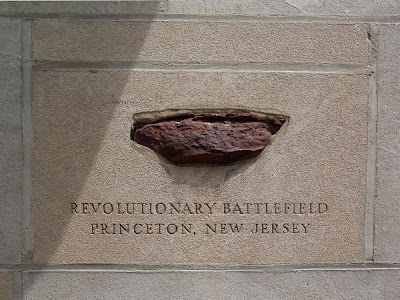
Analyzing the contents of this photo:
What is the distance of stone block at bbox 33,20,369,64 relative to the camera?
204 centimetres

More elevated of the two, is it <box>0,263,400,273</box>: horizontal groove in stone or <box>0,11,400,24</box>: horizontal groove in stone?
<box>0,11,400,24</box>: horizontal groove in stone

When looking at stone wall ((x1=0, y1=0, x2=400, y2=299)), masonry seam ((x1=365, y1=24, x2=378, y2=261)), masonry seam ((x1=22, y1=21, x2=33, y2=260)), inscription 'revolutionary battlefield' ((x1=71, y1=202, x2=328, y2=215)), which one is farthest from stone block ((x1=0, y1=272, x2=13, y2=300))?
masonry seam ((x1=365, y1=24, x2=378, y2=261))

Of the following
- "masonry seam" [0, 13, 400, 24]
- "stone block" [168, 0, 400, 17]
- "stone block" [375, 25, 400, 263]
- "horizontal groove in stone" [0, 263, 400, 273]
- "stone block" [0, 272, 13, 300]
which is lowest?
"stone block" [0, 272, 13, 300]

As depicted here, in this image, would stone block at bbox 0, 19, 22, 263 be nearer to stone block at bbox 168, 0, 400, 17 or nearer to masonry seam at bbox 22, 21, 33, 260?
masonry seam at bbox 22, 21, 33, 260

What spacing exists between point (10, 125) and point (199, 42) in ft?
3.74

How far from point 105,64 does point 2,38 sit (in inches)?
22.9

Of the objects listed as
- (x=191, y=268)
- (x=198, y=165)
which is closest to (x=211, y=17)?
Result: (x=198, y=165)

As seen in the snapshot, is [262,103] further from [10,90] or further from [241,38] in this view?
[10,90]

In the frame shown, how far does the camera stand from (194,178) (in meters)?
2.08

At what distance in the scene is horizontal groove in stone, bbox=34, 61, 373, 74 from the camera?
2.05m

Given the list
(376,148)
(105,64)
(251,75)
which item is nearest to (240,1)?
(251,75)

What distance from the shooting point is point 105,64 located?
205 cm

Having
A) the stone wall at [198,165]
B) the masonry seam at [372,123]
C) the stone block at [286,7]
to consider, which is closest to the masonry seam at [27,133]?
the stone wall at [198,165]

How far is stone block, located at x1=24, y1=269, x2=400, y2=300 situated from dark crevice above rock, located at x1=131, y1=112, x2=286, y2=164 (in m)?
0.66
